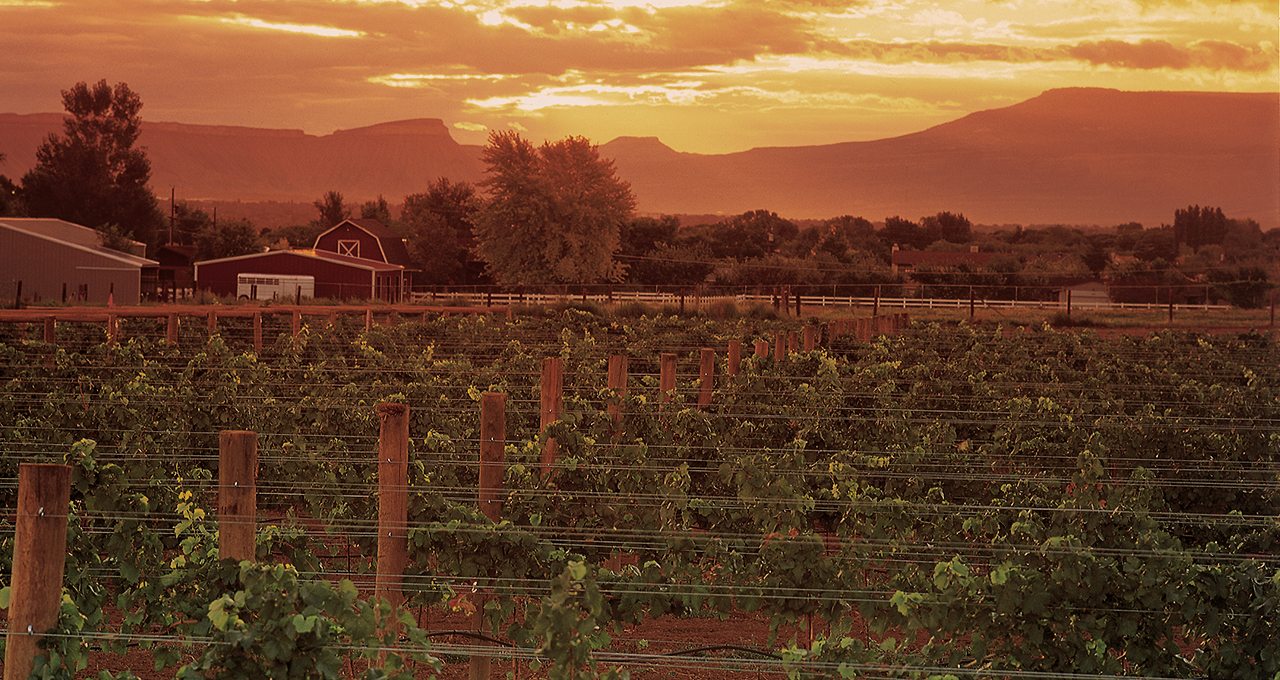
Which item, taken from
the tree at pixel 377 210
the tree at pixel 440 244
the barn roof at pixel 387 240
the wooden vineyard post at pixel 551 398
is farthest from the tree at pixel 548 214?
the wooden vineyard post at pixel 551 398

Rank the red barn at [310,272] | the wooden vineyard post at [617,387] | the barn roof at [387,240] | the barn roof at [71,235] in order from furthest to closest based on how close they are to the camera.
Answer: the barn roof at [387,240]
the red barn at [310,272]
the barn roof at [71,235]
the wooden vineyard post at [617,387]

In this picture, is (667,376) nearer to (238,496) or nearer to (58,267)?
(238,496)

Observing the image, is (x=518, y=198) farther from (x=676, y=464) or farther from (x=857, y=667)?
(x=857, y=667)

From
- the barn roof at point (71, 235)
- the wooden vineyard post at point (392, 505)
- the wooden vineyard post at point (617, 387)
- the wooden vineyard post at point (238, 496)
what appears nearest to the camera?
the wooden vineyard post at point (238, 496)

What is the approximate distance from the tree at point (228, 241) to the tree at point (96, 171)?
6864 mm

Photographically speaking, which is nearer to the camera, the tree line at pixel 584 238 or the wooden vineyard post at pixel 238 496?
the wooden vineyard post at pixel 238 496

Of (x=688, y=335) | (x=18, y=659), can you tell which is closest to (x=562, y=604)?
(x=18, y=659)

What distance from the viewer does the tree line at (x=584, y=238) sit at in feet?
231

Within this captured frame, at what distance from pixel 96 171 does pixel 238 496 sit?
102 m

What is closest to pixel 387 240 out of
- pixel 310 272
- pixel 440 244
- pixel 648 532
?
pixel 440 244

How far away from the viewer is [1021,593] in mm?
6383

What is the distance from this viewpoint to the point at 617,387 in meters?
12.4

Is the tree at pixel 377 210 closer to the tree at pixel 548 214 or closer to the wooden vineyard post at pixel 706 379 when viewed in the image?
the tree at pixel 548 214

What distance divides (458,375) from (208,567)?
32.9ft
